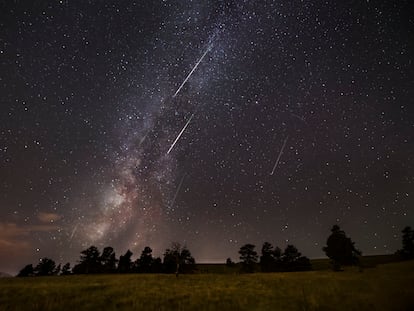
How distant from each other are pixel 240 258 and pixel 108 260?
122ft

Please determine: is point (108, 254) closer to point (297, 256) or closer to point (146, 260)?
point (146, 260)

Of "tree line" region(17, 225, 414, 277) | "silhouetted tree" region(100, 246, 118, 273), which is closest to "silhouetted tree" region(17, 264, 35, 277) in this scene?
"tree line" region(17, 225, 414, 277)

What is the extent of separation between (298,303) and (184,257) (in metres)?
59.2

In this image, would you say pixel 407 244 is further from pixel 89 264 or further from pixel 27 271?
pixel 27 271

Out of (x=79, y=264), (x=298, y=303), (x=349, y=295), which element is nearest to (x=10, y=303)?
(x=298, y=303)

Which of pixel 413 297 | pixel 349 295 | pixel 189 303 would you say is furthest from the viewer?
pixel 349 295

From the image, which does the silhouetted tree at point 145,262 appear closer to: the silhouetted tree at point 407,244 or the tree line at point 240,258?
the tree line at point 240,258

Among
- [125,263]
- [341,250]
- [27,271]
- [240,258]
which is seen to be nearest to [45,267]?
[27,271]

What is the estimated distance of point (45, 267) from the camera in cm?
8369

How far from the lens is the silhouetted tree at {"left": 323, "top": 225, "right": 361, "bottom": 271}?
183ft

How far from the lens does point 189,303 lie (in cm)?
1605

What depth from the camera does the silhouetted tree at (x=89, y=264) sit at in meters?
76.7

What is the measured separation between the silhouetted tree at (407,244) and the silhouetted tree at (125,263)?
224ft

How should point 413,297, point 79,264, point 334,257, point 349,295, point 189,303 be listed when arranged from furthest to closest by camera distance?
point 79,264 → point 334,257 → point 349,295 → point 189,303 → point 413,297
